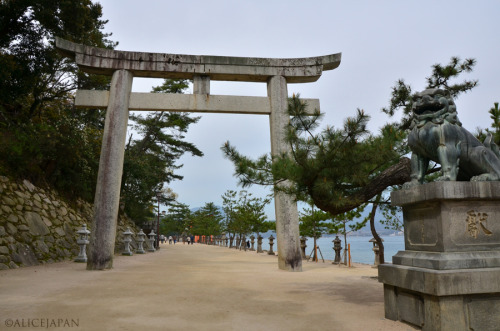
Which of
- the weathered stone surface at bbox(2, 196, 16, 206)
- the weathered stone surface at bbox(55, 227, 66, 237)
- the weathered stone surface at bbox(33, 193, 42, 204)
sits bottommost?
the weathered stone surface at bbox(55, 227, 66, 237)

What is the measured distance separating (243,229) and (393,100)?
21.4 metres

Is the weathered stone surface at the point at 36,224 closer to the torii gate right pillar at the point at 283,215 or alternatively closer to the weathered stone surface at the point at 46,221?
the weathered stone surface at the point at 46,221

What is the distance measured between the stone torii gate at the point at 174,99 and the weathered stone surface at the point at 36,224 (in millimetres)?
2942

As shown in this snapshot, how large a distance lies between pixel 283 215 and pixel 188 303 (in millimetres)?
4745

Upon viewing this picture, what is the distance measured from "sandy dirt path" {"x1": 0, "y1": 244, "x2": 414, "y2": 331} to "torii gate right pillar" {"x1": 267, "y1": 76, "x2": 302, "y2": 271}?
5.00 feet

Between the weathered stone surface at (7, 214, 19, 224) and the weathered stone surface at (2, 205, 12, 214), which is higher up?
the weathered stone surface at (2, 205, 12, 214)

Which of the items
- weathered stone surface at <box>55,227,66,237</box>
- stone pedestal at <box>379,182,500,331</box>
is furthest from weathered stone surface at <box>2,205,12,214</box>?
stone pedestal at <box>379,182,500,331</box>

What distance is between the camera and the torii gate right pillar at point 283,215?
29.1 feet

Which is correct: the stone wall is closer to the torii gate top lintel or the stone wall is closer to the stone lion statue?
the torii gate top lintel

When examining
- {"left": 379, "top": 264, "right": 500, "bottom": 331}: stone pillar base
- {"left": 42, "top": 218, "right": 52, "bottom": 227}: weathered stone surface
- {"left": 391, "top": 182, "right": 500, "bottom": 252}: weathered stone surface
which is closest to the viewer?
{"left": 379, "top": 264, "right": 500, "bottom": 331}: stone pillar base

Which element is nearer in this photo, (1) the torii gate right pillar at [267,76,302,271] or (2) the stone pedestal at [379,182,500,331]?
(2) the stone pedestal at [379,182,500,331]

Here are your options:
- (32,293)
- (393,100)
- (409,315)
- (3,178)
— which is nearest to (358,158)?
(409,315)

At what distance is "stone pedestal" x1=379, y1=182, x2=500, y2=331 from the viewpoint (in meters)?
3.10

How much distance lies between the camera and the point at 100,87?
16.4 meters
